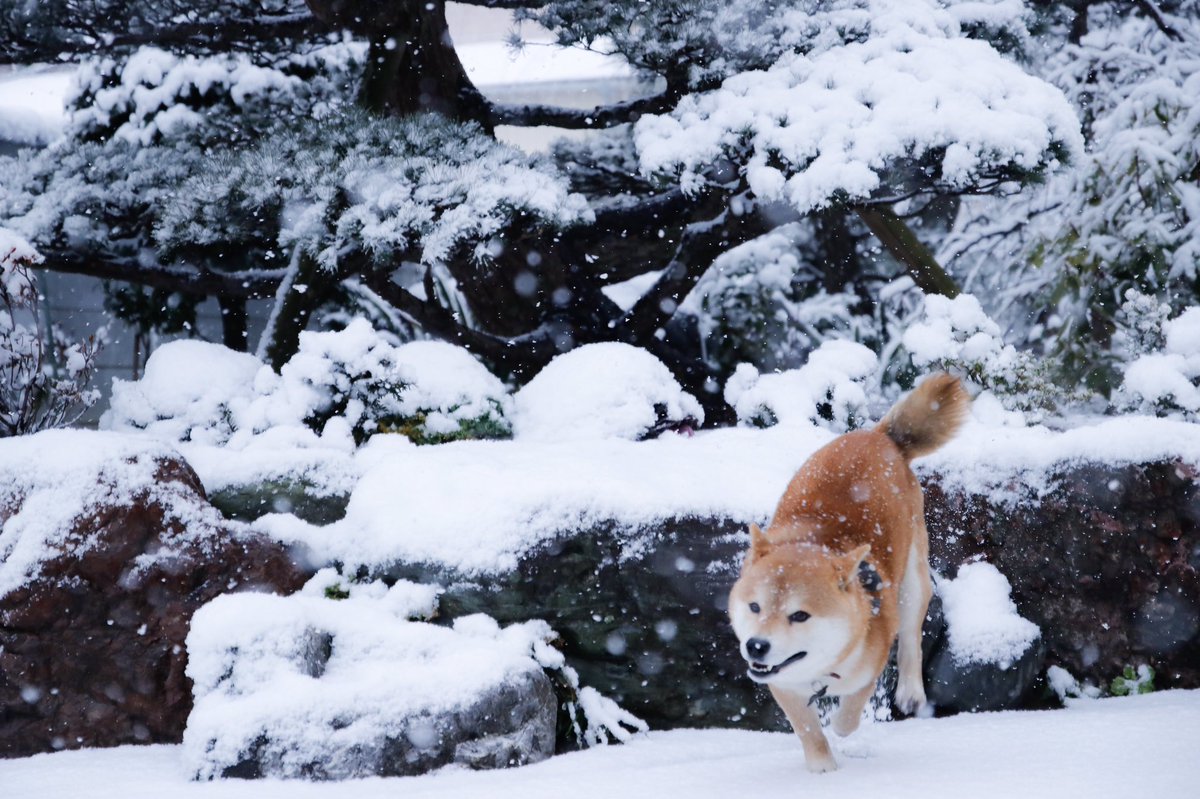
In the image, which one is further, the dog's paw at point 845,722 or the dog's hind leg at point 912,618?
the dog's hind leg at point 912,618

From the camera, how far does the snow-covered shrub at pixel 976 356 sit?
221 inches

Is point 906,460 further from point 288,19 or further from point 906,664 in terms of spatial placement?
point 288,19

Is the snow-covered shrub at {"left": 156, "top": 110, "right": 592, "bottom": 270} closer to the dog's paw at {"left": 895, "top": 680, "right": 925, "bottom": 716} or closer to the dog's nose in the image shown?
the dog's paw at {"left": 895, "top": 680, "right": 925, "bottom": 716}

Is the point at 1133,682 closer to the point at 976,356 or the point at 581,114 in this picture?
the point at 976,356

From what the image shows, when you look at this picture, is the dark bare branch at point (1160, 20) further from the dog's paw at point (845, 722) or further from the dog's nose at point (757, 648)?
the dog's nose at point (757, 648)

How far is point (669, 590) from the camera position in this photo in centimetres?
403

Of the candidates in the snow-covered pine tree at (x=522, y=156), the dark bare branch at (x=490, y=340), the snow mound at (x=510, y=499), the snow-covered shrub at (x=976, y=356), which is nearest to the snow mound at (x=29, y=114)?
the snow-covered pine tree at (x=522, y=156)

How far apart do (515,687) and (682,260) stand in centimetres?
408

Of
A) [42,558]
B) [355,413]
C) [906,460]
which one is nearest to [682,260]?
[355,413]

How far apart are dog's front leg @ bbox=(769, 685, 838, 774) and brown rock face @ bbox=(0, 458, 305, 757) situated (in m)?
2.33

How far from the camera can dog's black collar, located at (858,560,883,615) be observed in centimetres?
264

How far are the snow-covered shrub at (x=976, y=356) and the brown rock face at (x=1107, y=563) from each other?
4.28ft

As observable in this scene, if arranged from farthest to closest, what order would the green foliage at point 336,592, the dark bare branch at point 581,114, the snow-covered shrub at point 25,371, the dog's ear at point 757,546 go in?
the dark bare branch at point 581,114
the snow-covered shrub at point 25,371
the green foliage at point 336,592
the dog's ear at point 757,546

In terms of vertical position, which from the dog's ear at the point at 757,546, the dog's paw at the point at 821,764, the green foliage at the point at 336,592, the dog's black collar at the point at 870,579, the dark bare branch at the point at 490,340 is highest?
the dog's ear at the point at 757,546
